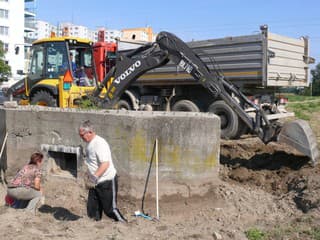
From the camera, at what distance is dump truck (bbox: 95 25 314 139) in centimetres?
1076

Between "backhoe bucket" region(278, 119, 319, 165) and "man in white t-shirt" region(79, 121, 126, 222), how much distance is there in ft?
10.8

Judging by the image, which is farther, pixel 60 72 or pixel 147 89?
pixel 147 89

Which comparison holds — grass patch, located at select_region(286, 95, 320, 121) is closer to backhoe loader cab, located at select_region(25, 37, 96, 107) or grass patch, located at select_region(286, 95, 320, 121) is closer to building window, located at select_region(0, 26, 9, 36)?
backhoe loader cab, located at select_region(25, 37, 96, 107)

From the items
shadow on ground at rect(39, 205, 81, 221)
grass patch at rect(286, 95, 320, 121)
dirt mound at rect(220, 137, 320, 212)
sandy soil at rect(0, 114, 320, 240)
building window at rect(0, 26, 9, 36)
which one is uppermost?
building window at rect(0, 26, 9, 36)

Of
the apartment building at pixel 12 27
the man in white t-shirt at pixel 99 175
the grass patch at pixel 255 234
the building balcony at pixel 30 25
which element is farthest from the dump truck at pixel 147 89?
the building balcony at pixel 30 25

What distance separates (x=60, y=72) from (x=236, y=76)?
4565mm

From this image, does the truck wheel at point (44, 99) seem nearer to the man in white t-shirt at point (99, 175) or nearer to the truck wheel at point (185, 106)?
the truck wheel at point (185, 106)

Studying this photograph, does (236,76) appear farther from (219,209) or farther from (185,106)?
(219,209)

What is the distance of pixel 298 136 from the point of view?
772cm

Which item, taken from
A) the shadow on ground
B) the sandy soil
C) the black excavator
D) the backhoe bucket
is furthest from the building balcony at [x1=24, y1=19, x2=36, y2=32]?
the backhoe bucket

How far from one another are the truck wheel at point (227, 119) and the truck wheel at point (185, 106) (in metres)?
0.51

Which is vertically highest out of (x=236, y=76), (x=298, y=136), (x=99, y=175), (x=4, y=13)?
(x=4, y=13)

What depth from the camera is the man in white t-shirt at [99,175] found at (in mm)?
5828

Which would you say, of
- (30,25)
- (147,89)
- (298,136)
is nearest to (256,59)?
(298,136)
